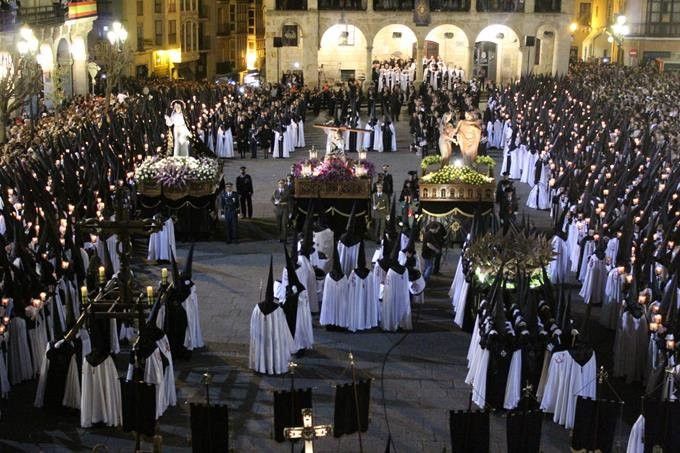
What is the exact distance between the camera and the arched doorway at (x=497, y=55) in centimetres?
5600

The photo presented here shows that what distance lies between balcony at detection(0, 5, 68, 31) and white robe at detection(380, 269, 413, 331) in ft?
77.4

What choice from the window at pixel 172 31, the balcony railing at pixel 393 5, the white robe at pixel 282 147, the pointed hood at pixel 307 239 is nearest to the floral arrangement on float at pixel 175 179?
the pointed hood at pixel 307 239

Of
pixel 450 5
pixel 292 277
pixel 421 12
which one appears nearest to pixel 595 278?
pixel 292 277

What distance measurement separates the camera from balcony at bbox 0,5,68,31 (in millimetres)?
34969

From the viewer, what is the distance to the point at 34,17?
130ft

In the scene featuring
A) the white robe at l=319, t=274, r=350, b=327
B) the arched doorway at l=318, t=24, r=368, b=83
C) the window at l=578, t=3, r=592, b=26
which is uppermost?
the window at l=578, t=3, r=592, b=26

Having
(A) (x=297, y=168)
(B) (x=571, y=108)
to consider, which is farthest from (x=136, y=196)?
(B) (x=571, y=108)

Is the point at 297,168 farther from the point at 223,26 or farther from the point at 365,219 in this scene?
the point at 223,26

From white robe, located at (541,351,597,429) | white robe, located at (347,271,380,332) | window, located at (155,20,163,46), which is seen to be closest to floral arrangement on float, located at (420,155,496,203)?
white robe, located at (347,271,380,332)

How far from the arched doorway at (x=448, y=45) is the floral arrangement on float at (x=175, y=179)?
36879 millimetres

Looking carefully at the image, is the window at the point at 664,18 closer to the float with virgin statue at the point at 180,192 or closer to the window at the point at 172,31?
the window at the point at 172,31

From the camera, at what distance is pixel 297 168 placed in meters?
23.0

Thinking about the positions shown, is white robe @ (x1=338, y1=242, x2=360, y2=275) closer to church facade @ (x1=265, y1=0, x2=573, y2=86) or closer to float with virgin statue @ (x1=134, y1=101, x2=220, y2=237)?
float with virgin statue @ (x1=134, y1=101, x2=220, y2=237)

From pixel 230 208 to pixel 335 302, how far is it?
6375 mm
